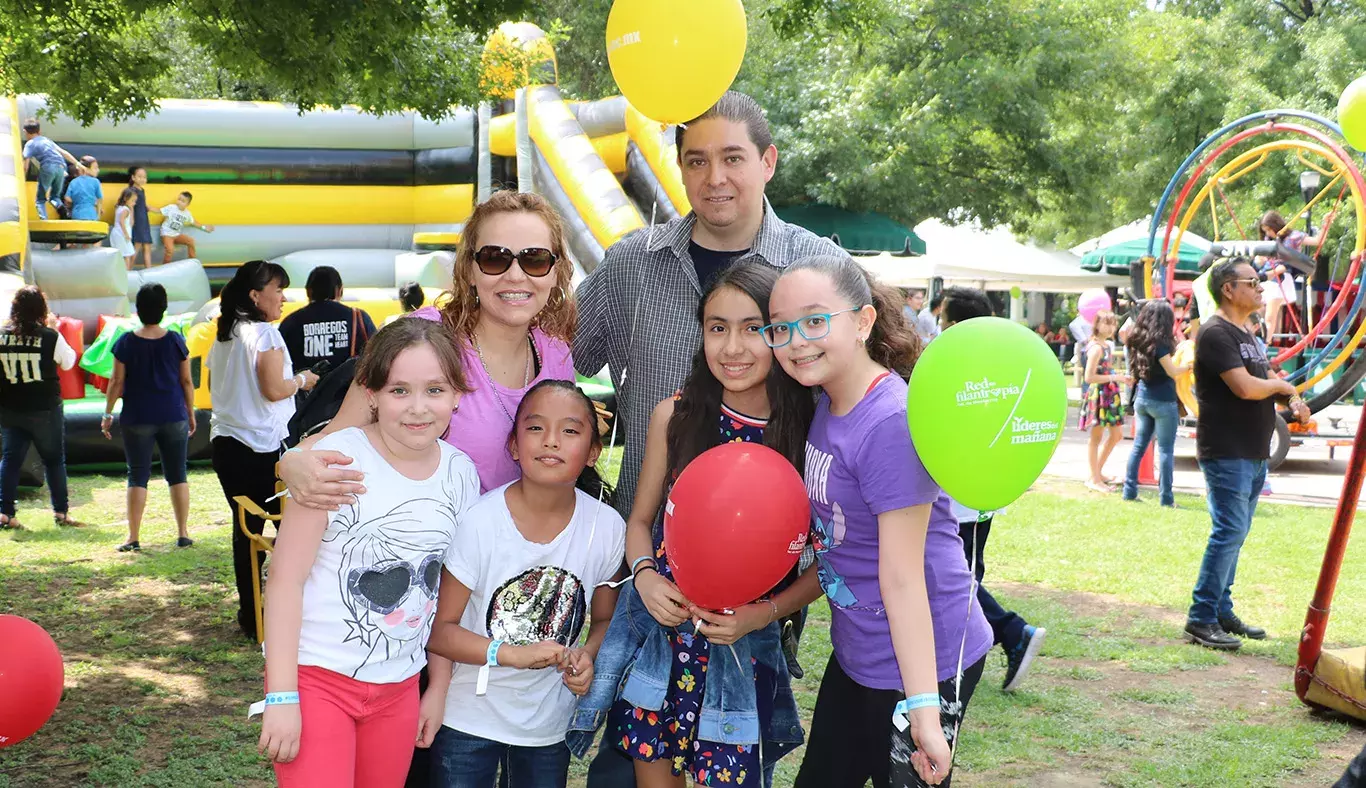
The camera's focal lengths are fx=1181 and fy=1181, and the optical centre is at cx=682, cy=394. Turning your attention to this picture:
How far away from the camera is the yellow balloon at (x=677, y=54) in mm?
3305

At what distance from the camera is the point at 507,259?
265 centimetres

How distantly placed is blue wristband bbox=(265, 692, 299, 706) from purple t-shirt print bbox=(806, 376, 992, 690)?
1112mm

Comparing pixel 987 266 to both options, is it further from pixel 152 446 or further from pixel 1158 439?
pixel 152 446

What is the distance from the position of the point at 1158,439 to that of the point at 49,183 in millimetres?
11015

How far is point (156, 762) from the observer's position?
4234 mm

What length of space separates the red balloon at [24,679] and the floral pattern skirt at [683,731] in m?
1.42

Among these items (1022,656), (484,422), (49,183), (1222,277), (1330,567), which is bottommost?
(1022,656)

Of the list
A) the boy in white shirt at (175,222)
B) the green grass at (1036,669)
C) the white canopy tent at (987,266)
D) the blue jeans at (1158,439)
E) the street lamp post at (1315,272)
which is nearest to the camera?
the green grass at (1036,669)

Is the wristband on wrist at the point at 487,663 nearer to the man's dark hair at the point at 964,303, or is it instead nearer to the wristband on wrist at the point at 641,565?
the wristband on wrist at the point at 641,565

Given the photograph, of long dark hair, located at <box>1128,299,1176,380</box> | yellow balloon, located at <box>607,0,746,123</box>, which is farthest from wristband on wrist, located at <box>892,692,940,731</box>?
long dark hair, located at <box>1128,299,1176,380</box>

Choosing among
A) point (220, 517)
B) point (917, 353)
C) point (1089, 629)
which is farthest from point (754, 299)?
point (220, 517)

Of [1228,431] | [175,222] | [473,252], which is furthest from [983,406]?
[175,222]

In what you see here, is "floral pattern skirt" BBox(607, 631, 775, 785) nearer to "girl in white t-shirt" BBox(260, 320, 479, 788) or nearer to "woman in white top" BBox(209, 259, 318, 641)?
"girl in white t-shirt" BBox(260, 320, 479, 788)

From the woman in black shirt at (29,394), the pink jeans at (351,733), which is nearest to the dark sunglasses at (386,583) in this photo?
the pink jeans at (351,733)
